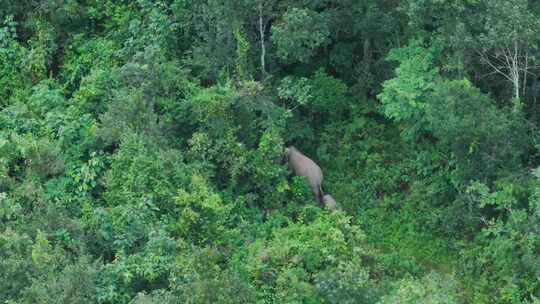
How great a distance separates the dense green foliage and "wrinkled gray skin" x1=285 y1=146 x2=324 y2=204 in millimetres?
419

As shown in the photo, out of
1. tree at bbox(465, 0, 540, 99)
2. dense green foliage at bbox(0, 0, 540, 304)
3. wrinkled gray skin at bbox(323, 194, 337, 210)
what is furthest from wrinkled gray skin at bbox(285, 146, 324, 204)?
tree at bbox(465, 0, 540, 99)

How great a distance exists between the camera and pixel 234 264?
16.4 m

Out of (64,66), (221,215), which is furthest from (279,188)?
(64,66)

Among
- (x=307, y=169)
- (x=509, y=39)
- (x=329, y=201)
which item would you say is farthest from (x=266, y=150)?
(x=509, y=39)

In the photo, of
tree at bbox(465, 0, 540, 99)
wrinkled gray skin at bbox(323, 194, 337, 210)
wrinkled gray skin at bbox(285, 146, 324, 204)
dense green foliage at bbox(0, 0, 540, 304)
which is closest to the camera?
dense green foliage at bbox(0, 0, 540, 304)

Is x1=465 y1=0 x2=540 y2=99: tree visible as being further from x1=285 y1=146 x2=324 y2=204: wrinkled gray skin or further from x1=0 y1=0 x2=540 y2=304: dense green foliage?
x1=285 y1=146 x2=324 y2=204: wrinkled gray skin

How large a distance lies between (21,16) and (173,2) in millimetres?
3500

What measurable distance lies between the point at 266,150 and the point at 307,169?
1.24 m

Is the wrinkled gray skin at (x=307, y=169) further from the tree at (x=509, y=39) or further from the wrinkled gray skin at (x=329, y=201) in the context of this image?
the tree at (x=509, y=39)

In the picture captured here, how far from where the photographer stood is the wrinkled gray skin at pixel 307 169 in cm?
1911

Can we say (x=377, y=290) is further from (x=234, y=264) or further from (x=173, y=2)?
(x=173, y=2)

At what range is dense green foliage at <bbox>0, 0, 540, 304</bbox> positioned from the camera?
15867 mm

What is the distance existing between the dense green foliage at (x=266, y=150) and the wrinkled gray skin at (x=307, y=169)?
1.38 ft

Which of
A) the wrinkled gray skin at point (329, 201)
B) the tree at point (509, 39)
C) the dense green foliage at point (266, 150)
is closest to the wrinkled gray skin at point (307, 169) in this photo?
the wrinkled gray skin at point (329, 201)
